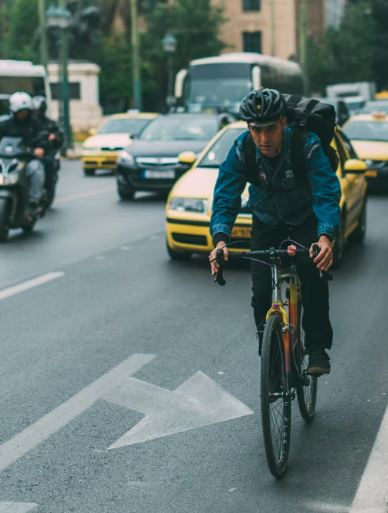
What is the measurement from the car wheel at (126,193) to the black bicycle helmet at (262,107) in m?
15.8

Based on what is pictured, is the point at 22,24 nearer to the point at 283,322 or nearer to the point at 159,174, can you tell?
the point at 159,174

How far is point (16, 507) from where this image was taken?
192 inches

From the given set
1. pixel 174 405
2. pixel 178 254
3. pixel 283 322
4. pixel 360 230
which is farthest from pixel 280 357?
pixel 360 230

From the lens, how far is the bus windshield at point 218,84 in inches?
1310

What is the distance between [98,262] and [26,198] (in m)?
2.68

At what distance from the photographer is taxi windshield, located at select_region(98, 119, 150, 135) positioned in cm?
2967

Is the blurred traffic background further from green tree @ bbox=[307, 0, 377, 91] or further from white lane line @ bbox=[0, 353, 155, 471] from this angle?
white lane line @ bbox=[0, 353, 155, 471]

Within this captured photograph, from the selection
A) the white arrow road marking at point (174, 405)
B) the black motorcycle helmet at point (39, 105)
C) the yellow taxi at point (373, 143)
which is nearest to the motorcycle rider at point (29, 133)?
the black motorcycle helmet at point (39, 105)

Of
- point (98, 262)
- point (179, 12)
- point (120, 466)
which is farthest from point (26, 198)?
point (179, 12)

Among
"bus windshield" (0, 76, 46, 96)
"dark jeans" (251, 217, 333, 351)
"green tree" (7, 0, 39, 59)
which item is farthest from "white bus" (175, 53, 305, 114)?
"green tree" (7, 0, 39, 59)

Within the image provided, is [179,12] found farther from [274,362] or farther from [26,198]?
[274,362]

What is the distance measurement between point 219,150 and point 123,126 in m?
16.9

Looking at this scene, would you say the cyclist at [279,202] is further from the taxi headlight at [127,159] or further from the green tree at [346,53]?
the green tree at [346,53]

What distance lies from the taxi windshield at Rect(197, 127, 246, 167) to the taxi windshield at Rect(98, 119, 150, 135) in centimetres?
1601
